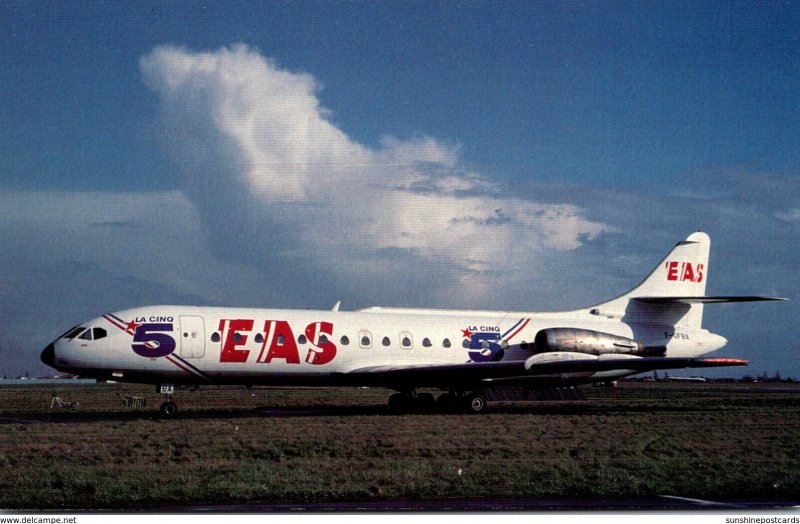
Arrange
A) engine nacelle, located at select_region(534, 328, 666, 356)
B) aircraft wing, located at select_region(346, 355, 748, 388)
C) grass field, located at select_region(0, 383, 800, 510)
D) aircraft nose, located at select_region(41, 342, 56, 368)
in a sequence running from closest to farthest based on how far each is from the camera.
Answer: grass field, located at select_region(0, 383, 800, 510) < aircraft nose, located at select_region(41, 342, 56, 368) < aircraft wing, located at select_region(346, 355, 748, 388) < engine nacelle, located at select_region(534, 328, 666, 356)

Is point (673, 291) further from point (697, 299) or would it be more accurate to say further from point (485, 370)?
point (485, 370)

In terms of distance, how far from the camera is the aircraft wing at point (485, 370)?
2925 centimetres

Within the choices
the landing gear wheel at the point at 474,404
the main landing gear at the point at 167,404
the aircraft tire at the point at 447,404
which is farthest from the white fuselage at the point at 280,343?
the landing gear wheel at the point at 474,404

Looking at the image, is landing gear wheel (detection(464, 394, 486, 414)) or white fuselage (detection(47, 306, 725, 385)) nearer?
white fuselage (detection(47, 306, 725, 385))

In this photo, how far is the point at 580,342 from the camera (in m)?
32.1

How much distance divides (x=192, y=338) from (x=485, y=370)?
32.5 ft

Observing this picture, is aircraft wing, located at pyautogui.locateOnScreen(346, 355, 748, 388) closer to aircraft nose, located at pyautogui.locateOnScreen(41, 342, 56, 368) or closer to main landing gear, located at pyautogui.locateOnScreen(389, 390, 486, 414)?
main landing gear, located at pyautogui.locateOnScreen(389, 390, 486, 414)

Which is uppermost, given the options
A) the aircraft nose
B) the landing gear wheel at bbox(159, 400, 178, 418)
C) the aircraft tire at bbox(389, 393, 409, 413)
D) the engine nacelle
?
the engine nacelle

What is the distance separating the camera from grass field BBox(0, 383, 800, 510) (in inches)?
510

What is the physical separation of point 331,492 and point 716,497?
585 centimetres

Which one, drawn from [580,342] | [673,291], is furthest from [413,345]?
[673,291]

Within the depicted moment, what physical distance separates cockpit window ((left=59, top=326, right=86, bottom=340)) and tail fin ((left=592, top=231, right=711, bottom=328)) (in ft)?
67.0

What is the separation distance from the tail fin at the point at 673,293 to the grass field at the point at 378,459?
9.51 m

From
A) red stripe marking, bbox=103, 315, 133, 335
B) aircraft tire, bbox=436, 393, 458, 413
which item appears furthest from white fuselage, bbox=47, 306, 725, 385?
aircraft tire, bbox=436, 393, 458, 413
